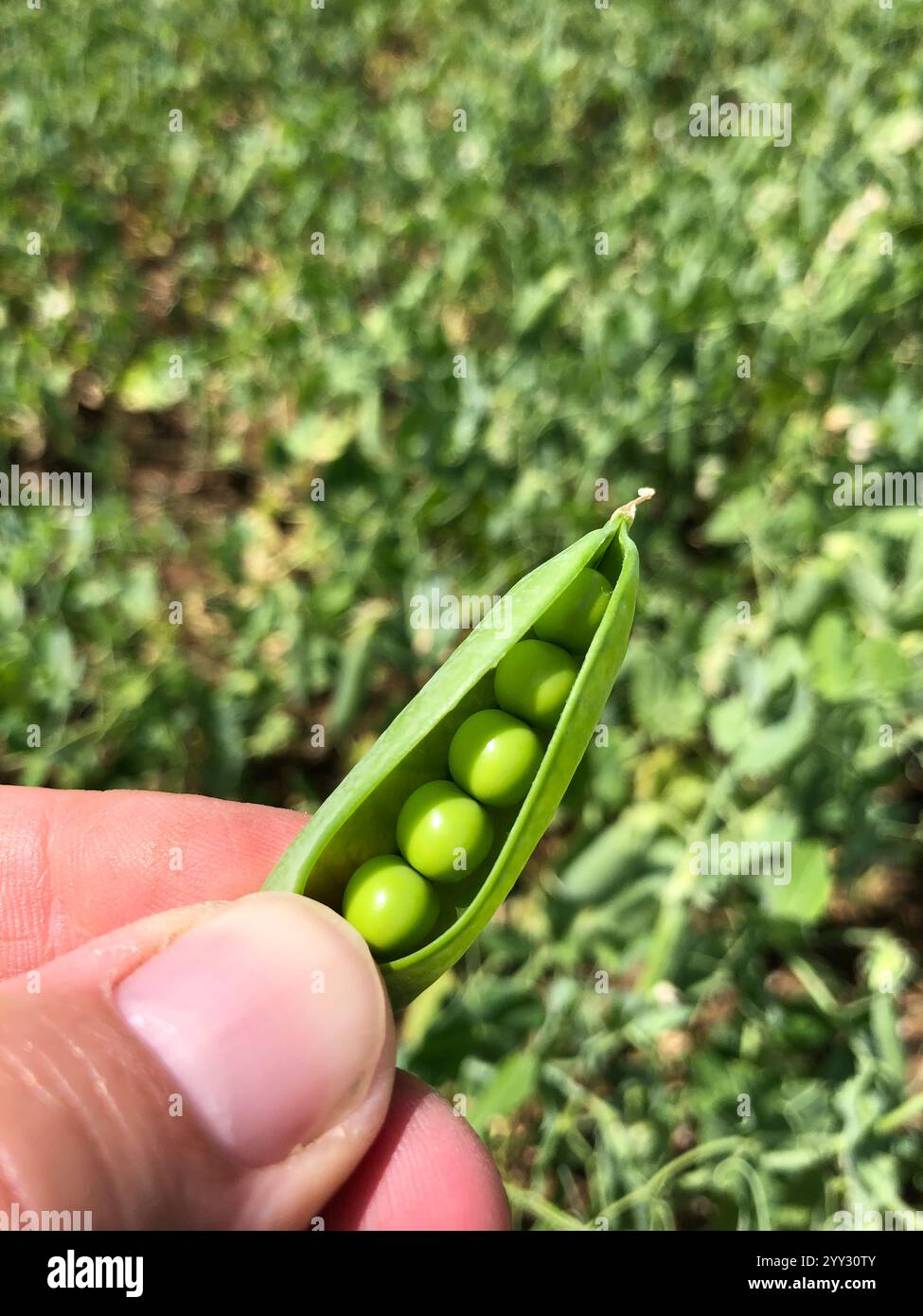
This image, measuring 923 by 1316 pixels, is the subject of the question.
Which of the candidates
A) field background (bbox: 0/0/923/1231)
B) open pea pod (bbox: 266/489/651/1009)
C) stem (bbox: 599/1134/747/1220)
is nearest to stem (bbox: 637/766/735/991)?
field background (bbox: 0/0/923/1231)

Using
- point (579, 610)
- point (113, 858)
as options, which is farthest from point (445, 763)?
point (113, 858)

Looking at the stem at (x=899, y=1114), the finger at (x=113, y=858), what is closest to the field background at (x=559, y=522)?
the stem at (x=899, y=1114)

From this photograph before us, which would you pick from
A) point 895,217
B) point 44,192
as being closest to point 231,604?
point 895,217

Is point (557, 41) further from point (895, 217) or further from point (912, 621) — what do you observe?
point (912, 621)

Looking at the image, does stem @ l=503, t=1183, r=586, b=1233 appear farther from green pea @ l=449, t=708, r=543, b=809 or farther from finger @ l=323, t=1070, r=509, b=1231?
green pea @ l=449, t=708, r=543, b=809

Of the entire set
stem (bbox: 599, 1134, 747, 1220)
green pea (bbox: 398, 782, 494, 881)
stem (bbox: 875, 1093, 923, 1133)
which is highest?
green pea (bbox: 398, 782, 494, 881)
